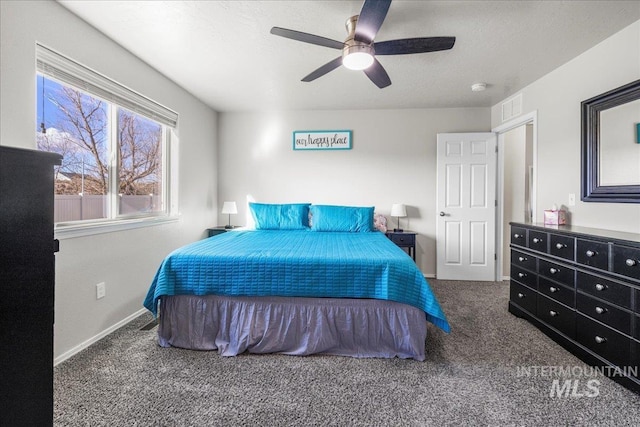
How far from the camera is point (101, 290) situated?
2.24 meters

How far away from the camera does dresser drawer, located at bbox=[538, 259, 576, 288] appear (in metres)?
2.03

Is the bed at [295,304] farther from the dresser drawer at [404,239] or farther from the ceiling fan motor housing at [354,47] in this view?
the dresser drawer at [404,239]

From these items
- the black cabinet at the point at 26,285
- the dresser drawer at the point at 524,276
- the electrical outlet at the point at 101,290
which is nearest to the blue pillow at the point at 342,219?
the dresser drawer at the point at 524,276

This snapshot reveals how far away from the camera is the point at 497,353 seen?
2025 millimetres

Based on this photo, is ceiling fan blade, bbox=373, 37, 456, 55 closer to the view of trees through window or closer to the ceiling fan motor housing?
the ceiling fan motor housing

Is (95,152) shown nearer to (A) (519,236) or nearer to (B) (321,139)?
(B) (321,139)

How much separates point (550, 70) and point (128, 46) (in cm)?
391

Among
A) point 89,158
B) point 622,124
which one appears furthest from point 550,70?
point 89,158

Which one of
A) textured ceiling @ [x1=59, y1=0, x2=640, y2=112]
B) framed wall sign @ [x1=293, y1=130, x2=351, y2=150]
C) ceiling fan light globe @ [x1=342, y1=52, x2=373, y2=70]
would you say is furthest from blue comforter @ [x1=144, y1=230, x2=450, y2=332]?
framed wall sign @ [x1=293, y1=130, x2=351, y2=150]

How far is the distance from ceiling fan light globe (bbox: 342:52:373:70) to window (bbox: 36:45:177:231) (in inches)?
76.0

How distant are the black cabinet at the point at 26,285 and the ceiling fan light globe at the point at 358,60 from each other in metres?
1.82

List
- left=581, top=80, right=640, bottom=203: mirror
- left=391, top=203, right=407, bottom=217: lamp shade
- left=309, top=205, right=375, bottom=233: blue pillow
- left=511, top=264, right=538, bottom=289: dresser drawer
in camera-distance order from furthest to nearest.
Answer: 1. left=391, top=203, right=407, bottom=217: lamp shade
2. left=309, top=205, right=375, bottom=233: blue pillow
3. left=511, top=264, right=538, bottom=289: dresser drawer
4. left=581, top=80, right=640, bottom=203: mirror

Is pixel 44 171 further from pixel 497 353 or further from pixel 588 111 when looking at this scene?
pixel 588 111

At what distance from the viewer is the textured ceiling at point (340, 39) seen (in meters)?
1.90
